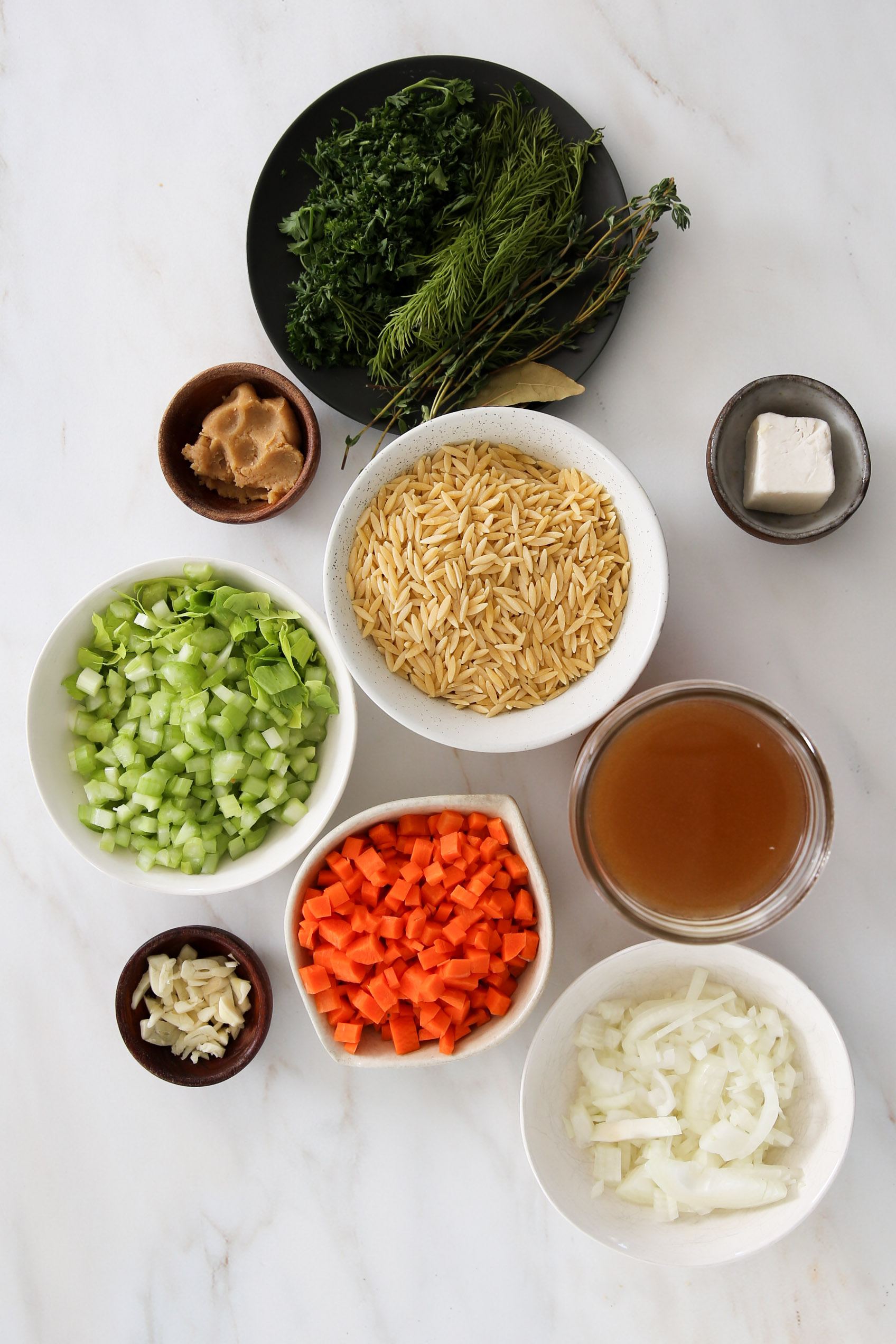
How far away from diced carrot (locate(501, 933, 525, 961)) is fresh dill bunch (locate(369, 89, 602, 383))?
44.7 inches

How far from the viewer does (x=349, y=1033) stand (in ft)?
5.24

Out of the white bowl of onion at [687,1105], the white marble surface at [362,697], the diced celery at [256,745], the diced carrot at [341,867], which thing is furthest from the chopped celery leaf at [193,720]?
the white bowl of onion at [687,1105]

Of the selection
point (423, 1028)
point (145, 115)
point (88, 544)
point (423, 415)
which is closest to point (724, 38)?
point (423, 415)

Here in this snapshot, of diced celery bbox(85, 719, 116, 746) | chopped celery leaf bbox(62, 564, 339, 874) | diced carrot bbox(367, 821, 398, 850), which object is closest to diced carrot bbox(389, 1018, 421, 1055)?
diced carrot bbox(367, 821, 398, 850)

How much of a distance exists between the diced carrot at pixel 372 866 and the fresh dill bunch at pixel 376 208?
977mm

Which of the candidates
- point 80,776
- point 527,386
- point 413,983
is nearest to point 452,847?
point 413,983

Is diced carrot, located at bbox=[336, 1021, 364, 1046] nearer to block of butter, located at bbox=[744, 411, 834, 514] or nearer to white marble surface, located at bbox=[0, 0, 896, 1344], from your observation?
white marble surface, located at bbox=[0, 0, 896, 1344]

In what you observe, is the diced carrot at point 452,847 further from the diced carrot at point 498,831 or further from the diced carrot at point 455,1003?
the diced carrot at point 455,1003

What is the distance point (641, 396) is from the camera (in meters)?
1.79

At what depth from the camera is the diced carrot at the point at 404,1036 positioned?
1.59m

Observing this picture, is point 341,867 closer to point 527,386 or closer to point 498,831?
point 498,831

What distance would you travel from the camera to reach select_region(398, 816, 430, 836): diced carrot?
165 centimetres

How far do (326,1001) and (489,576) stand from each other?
0.86 m

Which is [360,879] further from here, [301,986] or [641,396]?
[641,396]
